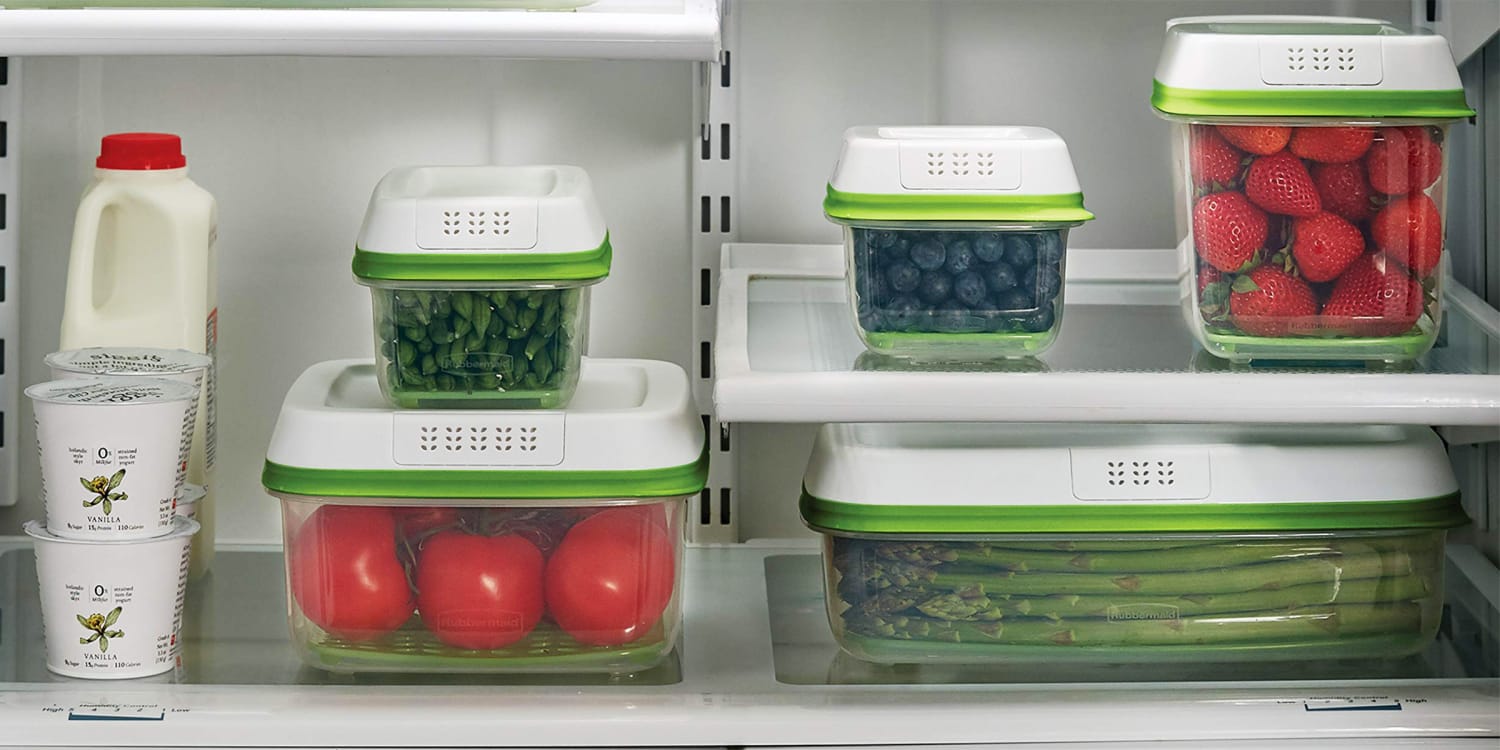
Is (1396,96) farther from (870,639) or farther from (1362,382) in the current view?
(870,639)

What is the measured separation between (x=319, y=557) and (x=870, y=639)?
1.27ft

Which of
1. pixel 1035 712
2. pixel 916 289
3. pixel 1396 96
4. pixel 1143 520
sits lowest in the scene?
pixel 1035 712

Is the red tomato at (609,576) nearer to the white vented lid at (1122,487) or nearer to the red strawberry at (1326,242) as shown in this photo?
the white vented lid at (1122,487)

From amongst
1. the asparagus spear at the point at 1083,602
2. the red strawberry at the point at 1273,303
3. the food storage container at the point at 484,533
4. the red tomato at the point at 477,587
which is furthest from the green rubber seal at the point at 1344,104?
A: the red tomato at the point at 477,587

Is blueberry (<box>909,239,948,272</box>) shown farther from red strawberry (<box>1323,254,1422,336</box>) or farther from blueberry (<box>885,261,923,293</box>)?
red strawberry (<box>1323,254,1422,336</box>)

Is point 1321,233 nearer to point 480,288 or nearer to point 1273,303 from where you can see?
point 1273,303

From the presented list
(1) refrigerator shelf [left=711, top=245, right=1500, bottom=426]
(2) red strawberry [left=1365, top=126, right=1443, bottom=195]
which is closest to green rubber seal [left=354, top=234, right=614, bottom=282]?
(1) refrigerator shelf [left=711, top=245, right=1500, bottom=426]

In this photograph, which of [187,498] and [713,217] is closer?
[187,498]

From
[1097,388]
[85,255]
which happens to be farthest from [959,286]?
[85,255]

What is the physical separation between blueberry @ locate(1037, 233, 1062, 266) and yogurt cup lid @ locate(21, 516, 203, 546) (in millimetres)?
625

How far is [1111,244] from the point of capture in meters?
1.51

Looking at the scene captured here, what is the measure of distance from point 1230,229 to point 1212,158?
0.17 ft

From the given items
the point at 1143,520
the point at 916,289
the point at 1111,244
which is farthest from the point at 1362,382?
the point at 1111,244

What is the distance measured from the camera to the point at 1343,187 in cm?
113
